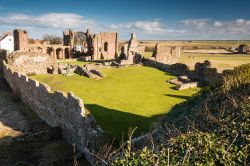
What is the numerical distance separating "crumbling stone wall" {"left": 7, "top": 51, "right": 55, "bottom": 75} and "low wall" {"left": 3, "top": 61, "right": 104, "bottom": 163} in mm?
9150

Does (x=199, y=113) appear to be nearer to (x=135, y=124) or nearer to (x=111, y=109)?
(x=135, y=124)

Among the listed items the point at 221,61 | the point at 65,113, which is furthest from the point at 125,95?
the point at 221,61

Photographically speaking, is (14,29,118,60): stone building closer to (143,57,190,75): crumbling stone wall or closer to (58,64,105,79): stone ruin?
(143,57,190,75): crumbling stone wall

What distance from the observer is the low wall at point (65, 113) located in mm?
13328

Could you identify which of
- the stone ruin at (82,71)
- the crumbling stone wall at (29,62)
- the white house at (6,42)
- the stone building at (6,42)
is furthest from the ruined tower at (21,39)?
the stone ruin at (82,71)

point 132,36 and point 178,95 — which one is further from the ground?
point 132,36

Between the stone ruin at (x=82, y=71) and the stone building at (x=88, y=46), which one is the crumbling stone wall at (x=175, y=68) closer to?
the stone ruin at (x=82, y=71)

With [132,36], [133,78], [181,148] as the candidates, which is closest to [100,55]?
[132,36]

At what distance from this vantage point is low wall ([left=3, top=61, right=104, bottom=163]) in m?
13.3

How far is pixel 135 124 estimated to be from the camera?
52.0 feet

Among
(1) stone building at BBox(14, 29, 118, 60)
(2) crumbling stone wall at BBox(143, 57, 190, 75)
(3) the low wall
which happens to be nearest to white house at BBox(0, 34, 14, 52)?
(1) stone building at BBox(14, 29, 118, 60)

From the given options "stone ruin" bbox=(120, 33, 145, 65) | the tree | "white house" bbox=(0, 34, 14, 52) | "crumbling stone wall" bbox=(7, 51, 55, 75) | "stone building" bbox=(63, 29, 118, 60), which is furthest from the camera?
the tree

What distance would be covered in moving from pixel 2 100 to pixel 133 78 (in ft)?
42.5

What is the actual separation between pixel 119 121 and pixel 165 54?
29.9 m
